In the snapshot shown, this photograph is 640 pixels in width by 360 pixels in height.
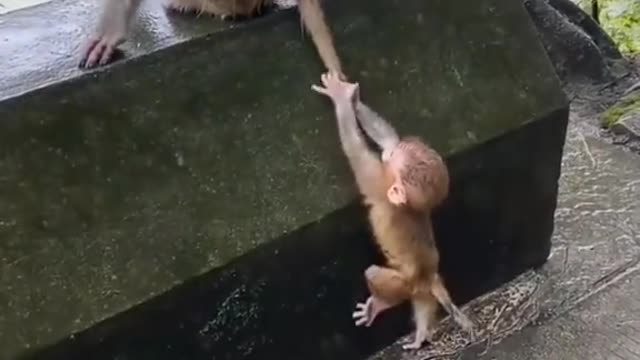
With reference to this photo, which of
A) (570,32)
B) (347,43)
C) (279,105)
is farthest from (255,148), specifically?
(570,32)

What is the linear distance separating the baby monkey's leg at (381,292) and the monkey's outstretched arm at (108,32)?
68cm

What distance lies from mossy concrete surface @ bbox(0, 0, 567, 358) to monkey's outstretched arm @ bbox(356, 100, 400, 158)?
0.05m

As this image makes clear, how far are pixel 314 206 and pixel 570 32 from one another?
186 cm

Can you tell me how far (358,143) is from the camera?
7.00ft

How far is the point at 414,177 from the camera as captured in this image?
2.03 m

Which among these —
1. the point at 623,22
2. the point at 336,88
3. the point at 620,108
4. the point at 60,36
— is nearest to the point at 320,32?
the point at 336,88

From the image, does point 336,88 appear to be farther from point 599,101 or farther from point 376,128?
point 599,101

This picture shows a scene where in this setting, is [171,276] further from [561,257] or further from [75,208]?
[561,257]

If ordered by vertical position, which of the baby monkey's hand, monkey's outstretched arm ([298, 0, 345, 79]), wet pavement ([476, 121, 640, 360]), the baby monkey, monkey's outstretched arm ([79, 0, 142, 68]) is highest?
monkey's outstretched arm ([79, 0, 142, 68])

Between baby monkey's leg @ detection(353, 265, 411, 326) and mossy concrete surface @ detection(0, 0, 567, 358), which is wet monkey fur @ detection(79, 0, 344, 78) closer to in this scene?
mossy concrete surface @ detection(0, 0, 567, 358)

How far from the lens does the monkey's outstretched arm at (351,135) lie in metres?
2.12

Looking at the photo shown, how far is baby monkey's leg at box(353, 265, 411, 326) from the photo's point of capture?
7.27 feet

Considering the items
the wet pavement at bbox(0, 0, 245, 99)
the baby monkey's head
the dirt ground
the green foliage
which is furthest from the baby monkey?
the green foliage

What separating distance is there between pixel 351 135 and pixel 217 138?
0.89ft
